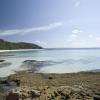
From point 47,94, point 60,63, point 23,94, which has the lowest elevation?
point 60,63

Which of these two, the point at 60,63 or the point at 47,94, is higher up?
the point at 47,94

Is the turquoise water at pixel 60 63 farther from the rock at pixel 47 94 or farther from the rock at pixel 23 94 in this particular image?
the rock at pixel 23 94

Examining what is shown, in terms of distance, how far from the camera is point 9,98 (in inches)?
382

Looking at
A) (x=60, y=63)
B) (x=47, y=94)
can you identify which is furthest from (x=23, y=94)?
(x=60, y=63)

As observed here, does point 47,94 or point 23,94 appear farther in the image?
point 47,94

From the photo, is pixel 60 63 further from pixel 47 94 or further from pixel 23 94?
pixel 23 94

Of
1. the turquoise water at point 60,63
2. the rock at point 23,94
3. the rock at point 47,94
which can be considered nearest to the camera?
the rock at point 23,94

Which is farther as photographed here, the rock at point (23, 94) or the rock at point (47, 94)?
the rock at point (47, 94)

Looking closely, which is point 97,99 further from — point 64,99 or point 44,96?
point 44,96

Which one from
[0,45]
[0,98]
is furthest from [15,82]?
[0,45]

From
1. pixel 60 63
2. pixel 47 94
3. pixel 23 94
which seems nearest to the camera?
pixel 23 94

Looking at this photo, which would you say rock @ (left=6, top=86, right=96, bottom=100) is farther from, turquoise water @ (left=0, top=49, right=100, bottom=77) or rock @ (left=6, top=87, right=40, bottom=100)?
turquoise water @ (left=0, top=49, right=100, bottom=77)

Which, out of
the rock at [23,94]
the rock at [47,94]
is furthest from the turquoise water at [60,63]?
the rock at [23,94]

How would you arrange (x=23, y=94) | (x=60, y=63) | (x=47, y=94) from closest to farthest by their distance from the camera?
(x=23, y=94)
(x=47, y=94)
(x=60, y=63)
